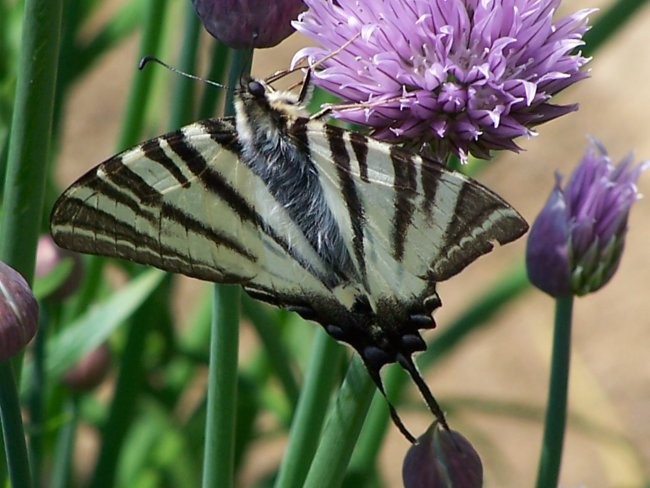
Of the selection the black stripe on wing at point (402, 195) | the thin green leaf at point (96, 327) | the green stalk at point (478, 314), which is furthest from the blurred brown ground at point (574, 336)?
the black stripe on wing at point (402, 195)

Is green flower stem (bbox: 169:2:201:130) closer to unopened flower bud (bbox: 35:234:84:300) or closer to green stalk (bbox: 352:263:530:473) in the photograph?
unopened flower bud (bbox: 35:234:84:300)

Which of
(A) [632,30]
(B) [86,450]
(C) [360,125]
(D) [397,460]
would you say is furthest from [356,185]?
(A) [632,30]

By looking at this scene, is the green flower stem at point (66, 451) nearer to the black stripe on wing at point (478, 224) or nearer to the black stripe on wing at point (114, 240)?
the black stripe on wing at point (114, 240)

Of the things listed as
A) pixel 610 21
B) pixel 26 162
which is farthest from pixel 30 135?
pixel 610 21

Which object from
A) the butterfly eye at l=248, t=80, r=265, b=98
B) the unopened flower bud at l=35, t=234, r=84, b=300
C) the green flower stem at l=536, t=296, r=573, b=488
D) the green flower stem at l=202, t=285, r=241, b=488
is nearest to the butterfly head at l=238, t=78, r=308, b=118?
the butterfly eye at l=248, t=80, r=265, b=98

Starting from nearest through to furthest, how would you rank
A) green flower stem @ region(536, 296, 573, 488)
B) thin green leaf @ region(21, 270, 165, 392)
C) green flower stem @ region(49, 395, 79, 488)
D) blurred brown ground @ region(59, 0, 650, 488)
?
green flower stem @ region(536, 296, 573, 488) → thin green leaf @ region(21, 270, 165, 392) → green flower stem @ region(49, 395, 79, 488) → blurred brown ground @ region(59, 0, 650, 488)

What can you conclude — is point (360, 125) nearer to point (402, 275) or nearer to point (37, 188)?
point (402, 275)
